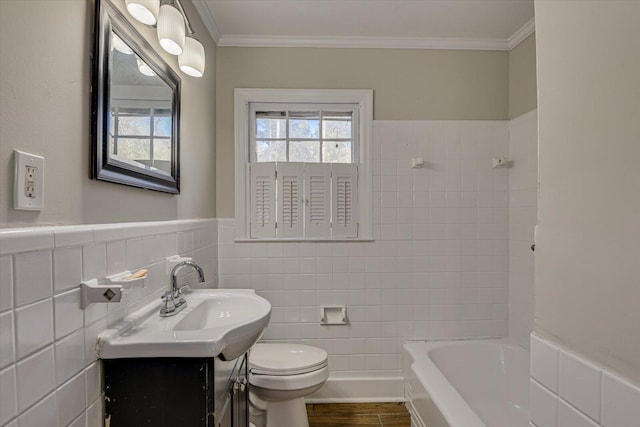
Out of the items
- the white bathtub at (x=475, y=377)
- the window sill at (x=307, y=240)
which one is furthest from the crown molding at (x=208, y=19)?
the white bathtub at (x=475, y=377)

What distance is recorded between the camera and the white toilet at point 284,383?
1638 mm

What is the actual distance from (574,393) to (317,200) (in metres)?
1.77

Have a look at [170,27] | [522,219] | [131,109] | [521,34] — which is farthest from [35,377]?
[521,34]

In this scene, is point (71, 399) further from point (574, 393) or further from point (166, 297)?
point (574, 393)

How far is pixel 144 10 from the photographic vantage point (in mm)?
1133

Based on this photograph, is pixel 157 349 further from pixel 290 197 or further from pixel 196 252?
pixel 290 197

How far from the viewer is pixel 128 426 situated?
95 cm

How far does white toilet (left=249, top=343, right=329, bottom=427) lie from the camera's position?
164cm

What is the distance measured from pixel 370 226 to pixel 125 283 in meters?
1.59

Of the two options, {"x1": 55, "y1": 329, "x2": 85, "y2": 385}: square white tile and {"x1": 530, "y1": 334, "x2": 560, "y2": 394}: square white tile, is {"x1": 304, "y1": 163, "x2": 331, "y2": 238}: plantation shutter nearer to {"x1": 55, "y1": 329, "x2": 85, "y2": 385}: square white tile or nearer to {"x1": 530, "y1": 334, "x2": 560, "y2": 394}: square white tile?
{"x1": 55, "y1": 329, "x2": 85, "y2": 385}: square white tile

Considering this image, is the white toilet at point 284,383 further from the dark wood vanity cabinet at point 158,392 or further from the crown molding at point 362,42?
the crown molding at point 362,42

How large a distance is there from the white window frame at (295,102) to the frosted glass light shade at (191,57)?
750 millimetres

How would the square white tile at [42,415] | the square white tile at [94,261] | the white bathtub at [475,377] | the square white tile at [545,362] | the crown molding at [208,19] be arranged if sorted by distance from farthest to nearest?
the crown molding at [208,19], the white bathtub at [475,377], the square white tile at [94,261], the square white tile at [42,415], the square white tile at [545,362]

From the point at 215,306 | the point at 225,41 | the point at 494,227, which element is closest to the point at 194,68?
the point at 225,41
